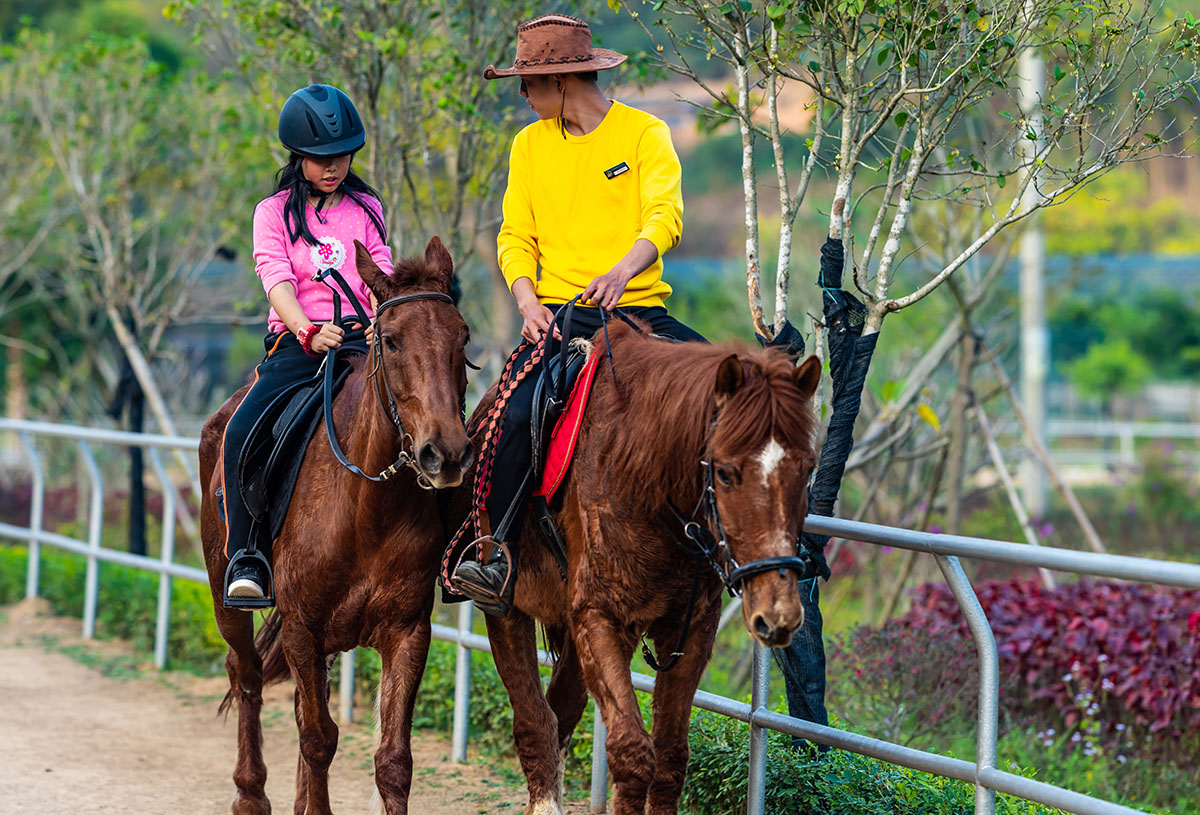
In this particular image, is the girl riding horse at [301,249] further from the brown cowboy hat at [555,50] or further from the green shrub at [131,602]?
the green shrub at [131,602]

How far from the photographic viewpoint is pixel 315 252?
4.73 m

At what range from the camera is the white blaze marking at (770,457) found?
3.28 meters

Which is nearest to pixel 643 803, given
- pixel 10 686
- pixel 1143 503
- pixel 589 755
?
pixel 589 755

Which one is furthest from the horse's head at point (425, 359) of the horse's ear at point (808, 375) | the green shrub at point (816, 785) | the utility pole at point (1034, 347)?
the utility pole at point (1034, 347)

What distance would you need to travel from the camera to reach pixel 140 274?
13.0m

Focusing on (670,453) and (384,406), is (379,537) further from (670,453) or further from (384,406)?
(670,453)

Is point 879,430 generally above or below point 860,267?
below

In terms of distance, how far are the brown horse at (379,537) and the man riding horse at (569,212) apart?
29 cm

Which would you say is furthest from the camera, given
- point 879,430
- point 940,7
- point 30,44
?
point 30,44

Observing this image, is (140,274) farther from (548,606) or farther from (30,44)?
(548,606)

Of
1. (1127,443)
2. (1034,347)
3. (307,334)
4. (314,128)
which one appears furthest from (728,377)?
(1127,443)

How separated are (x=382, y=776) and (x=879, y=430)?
410 centimetres

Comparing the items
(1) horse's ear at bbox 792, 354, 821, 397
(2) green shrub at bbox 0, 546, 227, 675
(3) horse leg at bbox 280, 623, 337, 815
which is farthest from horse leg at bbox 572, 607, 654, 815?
(2) green shrub at bbox 0, 546, 227, 675

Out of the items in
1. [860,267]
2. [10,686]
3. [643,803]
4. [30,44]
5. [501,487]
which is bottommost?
[10,686]
